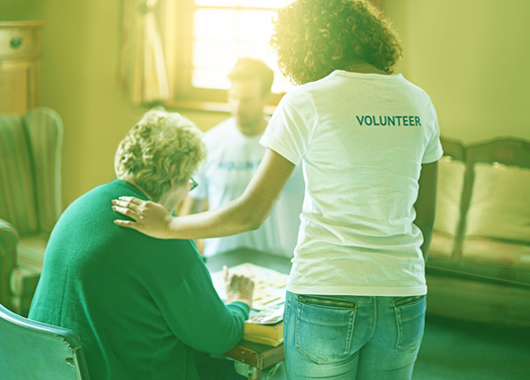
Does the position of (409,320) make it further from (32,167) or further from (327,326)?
(32,167)

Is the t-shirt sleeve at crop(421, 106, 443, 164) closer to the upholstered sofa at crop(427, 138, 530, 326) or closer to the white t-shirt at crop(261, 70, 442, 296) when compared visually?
the white t-shirt at crop(261, 70, 442, 296)

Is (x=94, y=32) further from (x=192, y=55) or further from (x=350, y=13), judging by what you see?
(x=350, y=13)

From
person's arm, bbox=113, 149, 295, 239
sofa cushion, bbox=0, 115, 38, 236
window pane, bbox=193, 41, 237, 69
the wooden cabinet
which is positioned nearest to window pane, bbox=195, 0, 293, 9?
window pane, bbox=193, 41, 237, 69

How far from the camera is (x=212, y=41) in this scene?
13.6 ft

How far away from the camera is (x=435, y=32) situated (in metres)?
3.77

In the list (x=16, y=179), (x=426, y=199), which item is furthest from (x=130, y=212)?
(x=16, y=179)

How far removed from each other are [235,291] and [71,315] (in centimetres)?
48

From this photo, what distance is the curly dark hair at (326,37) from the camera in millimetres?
1216

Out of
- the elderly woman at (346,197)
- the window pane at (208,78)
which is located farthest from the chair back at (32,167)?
the elderly woman at (346,197)

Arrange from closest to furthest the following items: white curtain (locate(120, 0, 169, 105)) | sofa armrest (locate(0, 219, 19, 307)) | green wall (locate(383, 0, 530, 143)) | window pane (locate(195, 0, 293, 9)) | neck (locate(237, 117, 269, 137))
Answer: sofa armrest (locate(0, 219, 19, 307))
neck (locate(237, 117, 269, 137))
green wall (locate(383, 0, 530, 143))
white curtain (locate(120, 0, 169, 105))
window pane (locate(195, 0, 293, 9))

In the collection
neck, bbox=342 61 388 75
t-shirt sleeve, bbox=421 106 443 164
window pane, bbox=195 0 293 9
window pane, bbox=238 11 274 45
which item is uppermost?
window pane, bbox=195 0 293 9

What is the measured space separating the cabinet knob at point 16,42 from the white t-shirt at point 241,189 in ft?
4.94

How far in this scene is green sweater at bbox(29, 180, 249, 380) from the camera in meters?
1.32

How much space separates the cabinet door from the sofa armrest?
116cm
